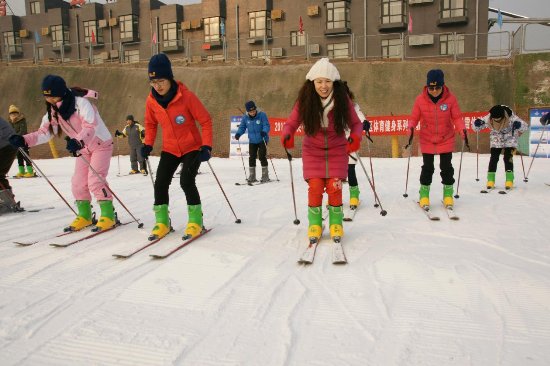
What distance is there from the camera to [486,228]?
505cm

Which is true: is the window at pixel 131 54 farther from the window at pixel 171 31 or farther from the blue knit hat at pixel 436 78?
the blue knit hat at pixel 436 78

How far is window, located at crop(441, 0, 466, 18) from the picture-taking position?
24.2 meters

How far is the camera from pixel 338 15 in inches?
1065

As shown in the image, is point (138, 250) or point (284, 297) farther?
point (138, 250)

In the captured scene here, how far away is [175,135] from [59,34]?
38374 mm

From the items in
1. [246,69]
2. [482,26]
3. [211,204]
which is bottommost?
[211,204]

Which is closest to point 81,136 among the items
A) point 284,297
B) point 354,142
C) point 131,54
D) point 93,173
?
point 93,173

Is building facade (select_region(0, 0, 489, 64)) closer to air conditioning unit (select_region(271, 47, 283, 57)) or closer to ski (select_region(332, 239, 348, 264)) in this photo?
air conditioning unit (select_region(271, 47, 283, 57))

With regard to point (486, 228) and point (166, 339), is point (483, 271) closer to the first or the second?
point (486, 228)

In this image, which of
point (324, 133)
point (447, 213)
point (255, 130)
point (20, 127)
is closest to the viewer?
point (324, 133)

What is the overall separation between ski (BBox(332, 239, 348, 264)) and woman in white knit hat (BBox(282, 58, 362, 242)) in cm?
15

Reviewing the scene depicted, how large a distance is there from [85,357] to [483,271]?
3.08m

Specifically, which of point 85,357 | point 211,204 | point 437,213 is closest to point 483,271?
point 437,213

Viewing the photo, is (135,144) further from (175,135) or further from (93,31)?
(93,31)
